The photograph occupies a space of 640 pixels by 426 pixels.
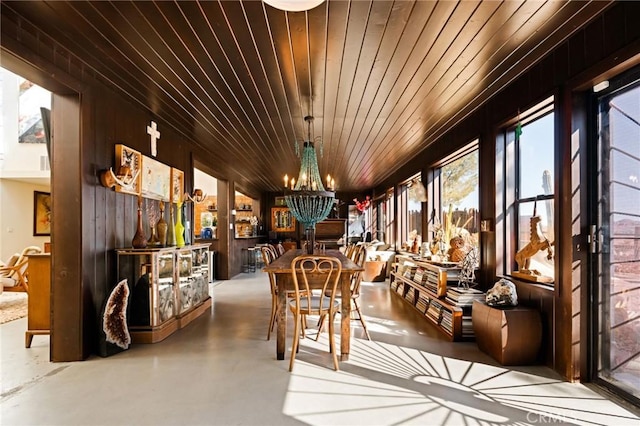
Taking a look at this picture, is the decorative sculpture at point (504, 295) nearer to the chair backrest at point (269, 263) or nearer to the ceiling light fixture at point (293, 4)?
the chair backrest at point (269, 263)

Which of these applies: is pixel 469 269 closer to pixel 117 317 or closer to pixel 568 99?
pixel 568 99

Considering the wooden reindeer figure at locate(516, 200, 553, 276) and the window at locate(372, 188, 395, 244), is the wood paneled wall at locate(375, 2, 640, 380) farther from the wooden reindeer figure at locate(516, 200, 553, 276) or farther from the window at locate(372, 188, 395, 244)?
the window at locate(372, 188, 395, 244)

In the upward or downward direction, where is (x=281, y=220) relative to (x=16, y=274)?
upward

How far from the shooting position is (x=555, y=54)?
2703mm

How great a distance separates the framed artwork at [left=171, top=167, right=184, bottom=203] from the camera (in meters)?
4.64

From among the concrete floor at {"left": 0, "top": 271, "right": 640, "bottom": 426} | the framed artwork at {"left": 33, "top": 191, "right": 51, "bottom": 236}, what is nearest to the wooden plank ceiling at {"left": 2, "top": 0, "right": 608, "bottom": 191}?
the concrete floor at {"left": 0, "top": 271, "right": 640, "bottom": 426}

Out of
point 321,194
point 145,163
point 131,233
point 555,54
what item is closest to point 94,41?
point 145,163

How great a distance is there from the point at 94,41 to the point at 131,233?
2037mm

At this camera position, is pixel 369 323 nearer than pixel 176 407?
No

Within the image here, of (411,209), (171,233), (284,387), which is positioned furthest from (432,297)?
(171,233)

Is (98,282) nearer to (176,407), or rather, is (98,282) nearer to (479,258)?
(176,407)

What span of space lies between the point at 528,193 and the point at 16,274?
8.16 m
